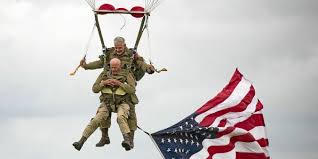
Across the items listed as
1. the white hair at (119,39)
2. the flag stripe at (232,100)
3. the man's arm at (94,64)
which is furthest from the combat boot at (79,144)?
the flag stripe at (232,100)

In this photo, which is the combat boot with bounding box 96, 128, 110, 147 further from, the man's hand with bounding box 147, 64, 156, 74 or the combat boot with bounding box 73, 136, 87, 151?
the man's hand with bounding box 147, 64, 156, 74

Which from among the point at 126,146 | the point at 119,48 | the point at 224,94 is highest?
the point at 119,48

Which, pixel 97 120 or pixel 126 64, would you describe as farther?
pixel 126 64

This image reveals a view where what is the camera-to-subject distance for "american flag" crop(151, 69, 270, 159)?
1585 inches

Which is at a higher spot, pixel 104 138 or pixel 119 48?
pixel 119 48

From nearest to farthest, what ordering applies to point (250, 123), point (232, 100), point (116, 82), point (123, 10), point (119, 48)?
point (116, 82), point (123, 10), point (119, 48), point (250, 123), point (232, 100)

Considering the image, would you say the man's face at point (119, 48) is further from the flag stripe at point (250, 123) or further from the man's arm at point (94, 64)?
the flag stripe at point (250, 123)

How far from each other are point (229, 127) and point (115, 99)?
590 centimetres

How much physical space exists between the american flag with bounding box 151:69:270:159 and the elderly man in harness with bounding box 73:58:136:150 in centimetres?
381

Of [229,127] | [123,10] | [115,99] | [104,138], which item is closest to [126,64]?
[115,99]

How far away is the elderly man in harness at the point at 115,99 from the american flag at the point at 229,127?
3.81m

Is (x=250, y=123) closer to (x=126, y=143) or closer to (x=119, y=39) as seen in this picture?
(x=126, y=143)

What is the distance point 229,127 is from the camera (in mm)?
40688

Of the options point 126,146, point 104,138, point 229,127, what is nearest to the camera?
point 126,146
